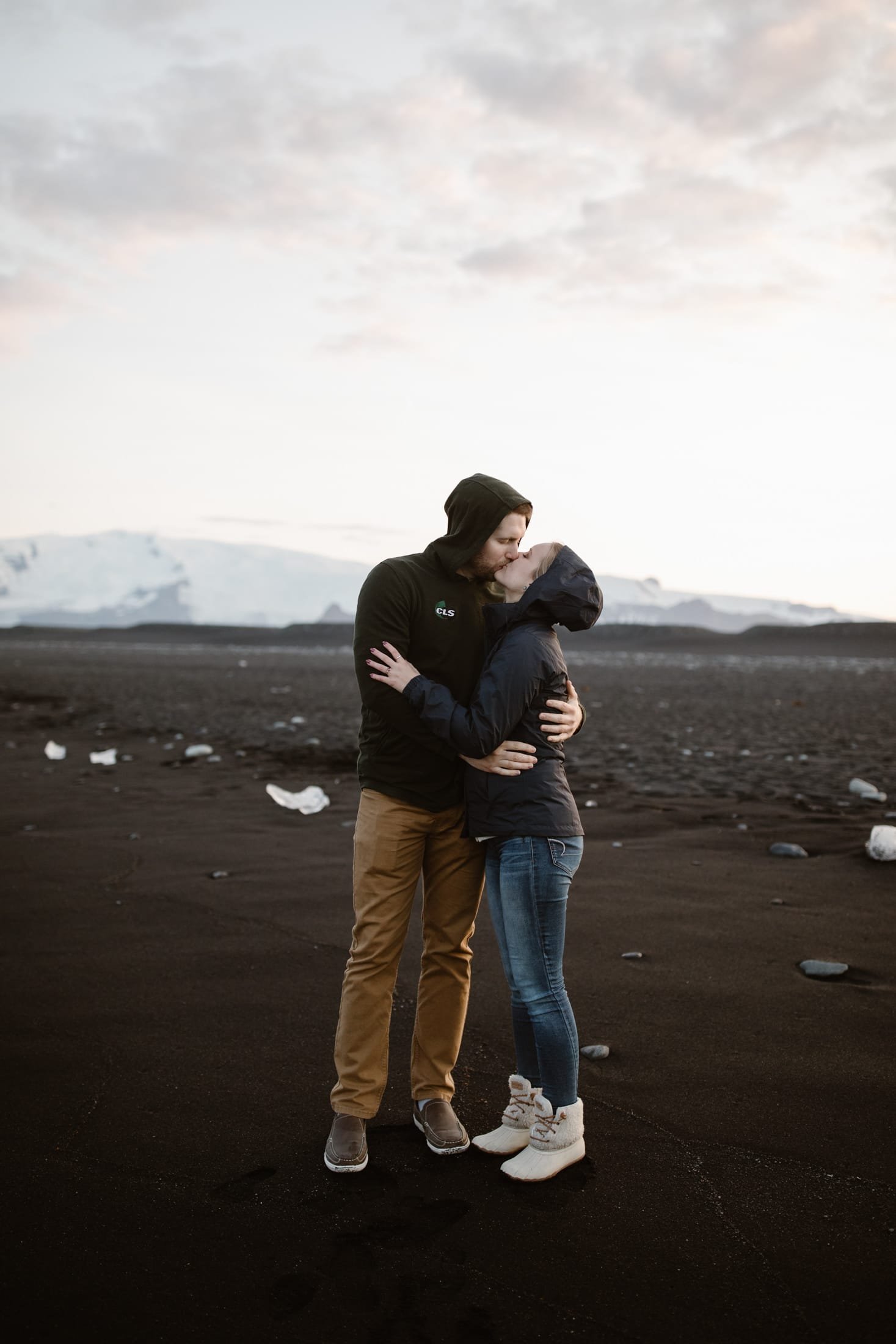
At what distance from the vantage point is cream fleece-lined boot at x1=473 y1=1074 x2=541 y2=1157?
12.1 feet

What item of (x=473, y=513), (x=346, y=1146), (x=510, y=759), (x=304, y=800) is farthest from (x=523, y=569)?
(x=304, y=800)

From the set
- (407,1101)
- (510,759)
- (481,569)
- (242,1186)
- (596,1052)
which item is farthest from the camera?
(596,1052)

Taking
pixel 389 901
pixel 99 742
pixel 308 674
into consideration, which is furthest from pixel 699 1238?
pixel 308 674

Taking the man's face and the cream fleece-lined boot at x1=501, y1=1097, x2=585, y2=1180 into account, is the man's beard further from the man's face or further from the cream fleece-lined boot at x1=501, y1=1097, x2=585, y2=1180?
the cream fleece-lined boot at x1=501, y1=1097, x2=585, y2=1180

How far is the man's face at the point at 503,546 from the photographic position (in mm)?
3664

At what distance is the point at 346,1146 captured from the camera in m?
3.53

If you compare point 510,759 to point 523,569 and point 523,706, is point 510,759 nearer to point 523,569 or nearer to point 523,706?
point 523,706

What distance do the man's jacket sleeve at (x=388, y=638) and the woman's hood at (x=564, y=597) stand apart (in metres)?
0.42

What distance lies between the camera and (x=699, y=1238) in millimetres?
3125

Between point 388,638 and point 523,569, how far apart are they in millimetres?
564

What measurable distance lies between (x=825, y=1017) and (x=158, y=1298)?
333cm

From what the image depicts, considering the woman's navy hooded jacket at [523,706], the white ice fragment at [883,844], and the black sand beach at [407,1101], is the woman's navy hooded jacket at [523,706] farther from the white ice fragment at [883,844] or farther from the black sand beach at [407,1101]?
the white ice fragment at [883,844]

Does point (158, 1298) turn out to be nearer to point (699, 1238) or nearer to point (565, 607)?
point (699, 1238)

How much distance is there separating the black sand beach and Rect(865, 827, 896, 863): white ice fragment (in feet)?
0.55
